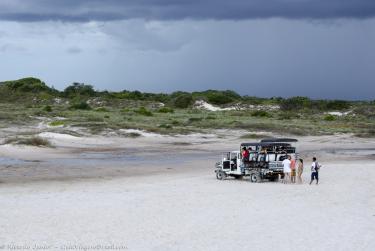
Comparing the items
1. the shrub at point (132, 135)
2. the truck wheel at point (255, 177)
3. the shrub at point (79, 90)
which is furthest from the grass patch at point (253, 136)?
the shrub at point (79, 90)

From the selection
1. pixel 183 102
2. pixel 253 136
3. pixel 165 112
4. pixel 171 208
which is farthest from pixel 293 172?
pixel 183 102

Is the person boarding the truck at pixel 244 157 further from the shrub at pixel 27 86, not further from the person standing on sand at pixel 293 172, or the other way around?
the shrub at pixel 27 86

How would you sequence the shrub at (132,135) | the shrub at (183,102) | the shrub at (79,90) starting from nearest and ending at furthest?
the shrub at (132,135)
the shrub at (183,102)
the shrub at (79,90)

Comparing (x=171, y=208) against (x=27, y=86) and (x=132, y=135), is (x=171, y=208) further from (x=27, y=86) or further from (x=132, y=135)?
(x=27, y=86)

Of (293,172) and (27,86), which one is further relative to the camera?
(27,86)

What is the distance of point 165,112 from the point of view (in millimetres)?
79188

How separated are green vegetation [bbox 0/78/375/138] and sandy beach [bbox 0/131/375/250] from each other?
816 inches

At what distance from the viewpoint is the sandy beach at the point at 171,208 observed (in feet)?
50.1

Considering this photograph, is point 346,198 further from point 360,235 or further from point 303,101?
point 303,101

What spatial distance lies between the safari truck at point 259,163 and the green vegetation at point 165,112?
22.9 meters

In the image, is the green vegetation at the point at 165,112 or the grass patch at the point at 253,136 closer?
the grass patch at the point at 253,136

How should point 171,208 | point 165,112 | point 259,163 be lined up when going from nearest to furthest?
1. point 171,208
2. point 259,163
3. point 165,112

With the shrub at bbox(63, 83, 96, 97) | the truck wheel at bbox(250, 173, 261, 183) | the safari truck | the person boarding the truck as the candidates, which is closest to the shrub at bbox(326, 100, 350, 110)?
the shrub at bbox(63, 83, 96, 97)

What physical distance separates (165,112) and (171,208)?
59690mm
